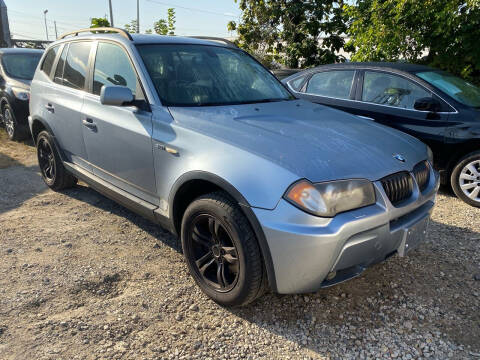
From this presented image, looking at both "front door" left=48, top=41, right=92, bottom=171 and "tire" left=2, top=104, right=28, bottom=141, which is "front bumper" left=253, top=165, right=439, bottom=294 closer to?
"front door" left=48, top=41, right=92, bottom=171

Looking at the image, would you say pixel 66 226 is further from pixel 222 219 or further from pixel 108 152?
pixel 222 219

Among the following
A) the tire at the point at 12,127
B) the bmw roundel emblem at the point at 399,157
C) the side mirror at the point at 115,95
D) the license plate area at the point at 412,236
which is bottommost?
the tire at the point at 12,127

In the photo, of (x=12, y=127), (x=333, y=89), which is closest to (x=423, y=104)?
(x=333, y=89)

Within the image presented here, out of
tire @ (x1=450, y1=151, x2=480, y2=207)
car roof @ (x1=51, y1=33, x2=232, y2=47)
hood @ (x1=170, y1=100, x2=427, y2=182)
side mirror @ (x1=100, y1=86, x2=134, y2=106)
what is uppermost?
car roof @ (x1=51, y1=33, x2=232, y2=47)

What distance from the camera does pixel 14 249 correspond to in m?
3.43

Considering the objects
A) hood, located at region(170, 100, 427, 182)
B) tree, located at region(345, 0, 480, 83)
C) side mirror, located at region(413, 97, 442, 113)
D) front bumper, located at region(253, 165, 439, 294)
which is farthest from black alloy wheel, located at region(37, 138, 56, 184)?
tree, located at region(345, 0, 480, 83)

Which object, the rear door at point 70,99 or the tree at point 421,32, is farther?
the tree at point 421,32

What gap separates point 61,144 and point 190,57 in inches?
69.1

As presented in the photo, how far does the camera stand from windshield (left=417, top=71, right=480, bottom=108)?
4.79m

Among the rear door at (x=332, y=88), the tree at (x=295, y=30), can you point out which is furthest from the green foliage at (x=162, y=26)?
the rear door at (x=332, y=88)

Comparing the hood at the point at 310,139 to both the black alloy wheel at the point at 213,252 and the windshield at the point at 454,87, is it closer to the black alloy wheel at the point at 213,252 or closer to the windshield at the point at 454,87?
the black alloy wheel at the point at 213,252

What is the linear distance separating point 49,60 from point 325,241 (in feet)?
12.7

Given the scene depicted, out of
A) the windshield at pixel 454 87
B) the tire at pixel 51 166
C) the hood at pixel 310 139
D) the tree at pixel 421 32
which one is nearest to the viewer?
the hood at pixel 310 139

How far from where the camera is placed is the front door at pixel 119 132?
297 cm
